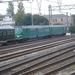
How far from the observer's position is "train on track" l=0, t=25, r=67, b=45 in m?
27.3

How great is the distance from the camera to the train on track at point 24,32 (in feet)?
89.6

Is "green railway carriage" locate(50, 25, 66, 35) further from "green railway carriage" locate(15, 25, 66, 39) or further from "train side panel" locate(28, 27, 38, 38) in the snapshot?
"train side panel" locate(28, 27, 38, 38)

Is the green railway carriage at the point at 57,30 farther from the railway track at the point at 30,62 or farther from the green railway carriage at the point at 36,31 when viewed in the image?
the railway track at the point at 30,62

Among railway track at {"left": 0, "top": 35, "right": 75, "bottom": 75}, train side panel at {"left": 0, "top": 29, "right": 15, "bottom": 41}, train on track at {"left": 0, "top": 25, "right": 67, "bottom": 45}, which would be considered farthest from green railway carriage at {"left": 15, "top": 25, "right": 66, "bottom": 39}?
railway track at {"left": 0, "top": 35, "right": 75, "bottom": 75}

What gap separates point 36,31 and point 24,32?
390 cm

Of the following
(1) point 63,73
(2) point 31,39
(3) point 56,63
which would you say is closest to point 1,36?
(2) point 31,39

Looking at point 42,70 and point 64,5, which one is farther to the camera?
point 64,5

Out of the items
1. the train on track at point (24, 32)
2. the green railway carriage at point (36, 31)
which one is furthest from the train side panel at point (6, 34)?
the green railway carriage at point (36, 31)

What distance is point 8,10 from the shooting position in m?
91.9

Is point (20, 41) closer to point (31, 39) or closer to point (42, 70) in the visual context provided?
point (31, 39)

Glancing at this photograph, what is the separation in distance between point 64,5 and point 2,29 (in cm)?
1942

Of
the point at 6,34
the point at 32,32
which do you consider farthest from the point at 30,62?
the point at 32,32

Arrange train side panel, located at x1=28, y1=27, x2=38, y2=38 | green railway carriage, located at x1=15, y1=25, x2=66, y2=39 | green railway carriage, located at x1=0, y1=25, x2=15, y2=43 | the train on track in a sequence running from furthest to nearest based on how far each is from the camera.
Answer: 1. train side panel, located at x1=28, y1=27, x2=38, y2=38
2. green railway carriage, located at x1=15, y1=25, x2=66, y2=39
3. the train on track
4. green railway carriage, located at x1=0, y1=25, x2=15, y2=43

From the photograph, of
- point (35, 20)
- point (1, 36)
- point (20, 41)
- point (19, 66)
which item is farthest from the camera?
point (35, 20)
